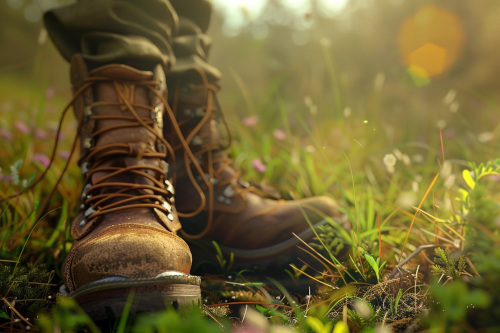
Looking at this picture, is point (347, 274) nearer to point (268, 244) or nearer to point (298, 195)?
point (268, 244)

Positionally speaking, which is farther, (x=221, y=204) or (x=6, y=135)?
(x=6, y=135)

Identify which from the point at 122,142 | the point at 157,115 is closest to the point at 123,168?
the point at 122,142

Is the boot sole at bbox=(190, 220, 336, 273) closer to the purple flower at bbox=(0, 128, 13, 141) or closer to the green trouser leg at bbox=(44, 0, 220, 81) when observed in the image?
the green trouser leg at bbox=(44, 0, 220, 81)

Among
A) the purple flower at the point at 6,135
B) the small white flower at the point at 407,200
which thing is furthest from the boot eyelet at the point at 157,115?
the purple flower at the point at 6,135

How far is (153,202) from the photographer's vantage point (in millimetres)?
1322

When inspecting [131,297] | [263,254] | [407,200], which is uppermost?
[407,200]

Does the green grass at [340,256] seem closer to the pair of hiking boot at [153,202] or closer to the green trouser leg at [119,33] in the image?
the pair of hiking boot at [153,202]

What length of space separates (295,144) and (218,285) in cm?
138

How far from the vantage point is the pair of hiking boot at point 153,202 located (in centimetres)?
106

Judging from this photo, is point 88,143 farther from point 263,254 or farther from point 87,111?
point 263,254

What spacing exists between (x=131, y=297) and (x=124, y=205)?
0.38 m

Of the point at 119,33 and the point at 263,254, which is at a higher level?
the point at 119,33

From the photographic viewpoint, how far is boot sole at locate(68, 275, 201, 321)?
97cm

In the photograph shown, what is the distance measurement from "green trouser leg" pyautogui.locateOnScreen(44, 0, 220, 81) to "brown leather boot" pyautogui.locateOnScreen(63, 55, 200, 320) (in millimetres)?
63
